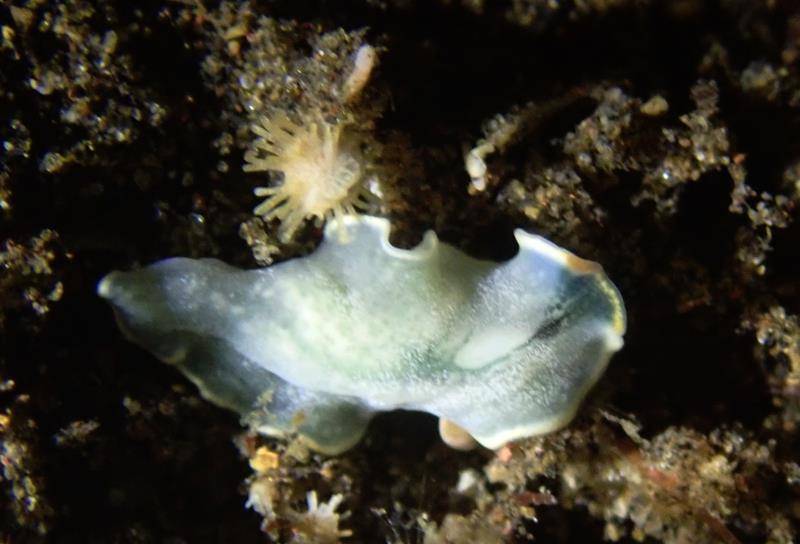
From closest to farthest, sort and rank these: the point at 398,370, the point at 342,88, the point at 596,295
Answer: the point at 342,88 < the point at 596,295 < the point at 398,370

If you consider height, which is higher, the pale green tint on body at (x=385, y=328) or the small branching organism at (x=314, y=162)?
the small branching organism at (x=314, y=162)

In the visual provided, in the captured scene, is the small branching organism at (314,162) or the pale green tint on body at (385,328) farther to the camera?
the pale green tint on body at (385,328)

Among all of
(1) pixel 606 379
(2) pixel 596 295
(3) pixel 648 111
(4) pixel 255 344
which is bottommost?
(4) pixel 255 344

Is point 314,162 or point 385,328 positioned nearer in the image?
point 314,162

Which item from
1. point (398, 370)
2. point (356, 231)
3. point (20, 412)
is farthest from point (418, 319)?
point (20, 412)

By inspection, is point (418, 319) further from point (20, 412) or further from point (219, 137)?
point (20, 412)
